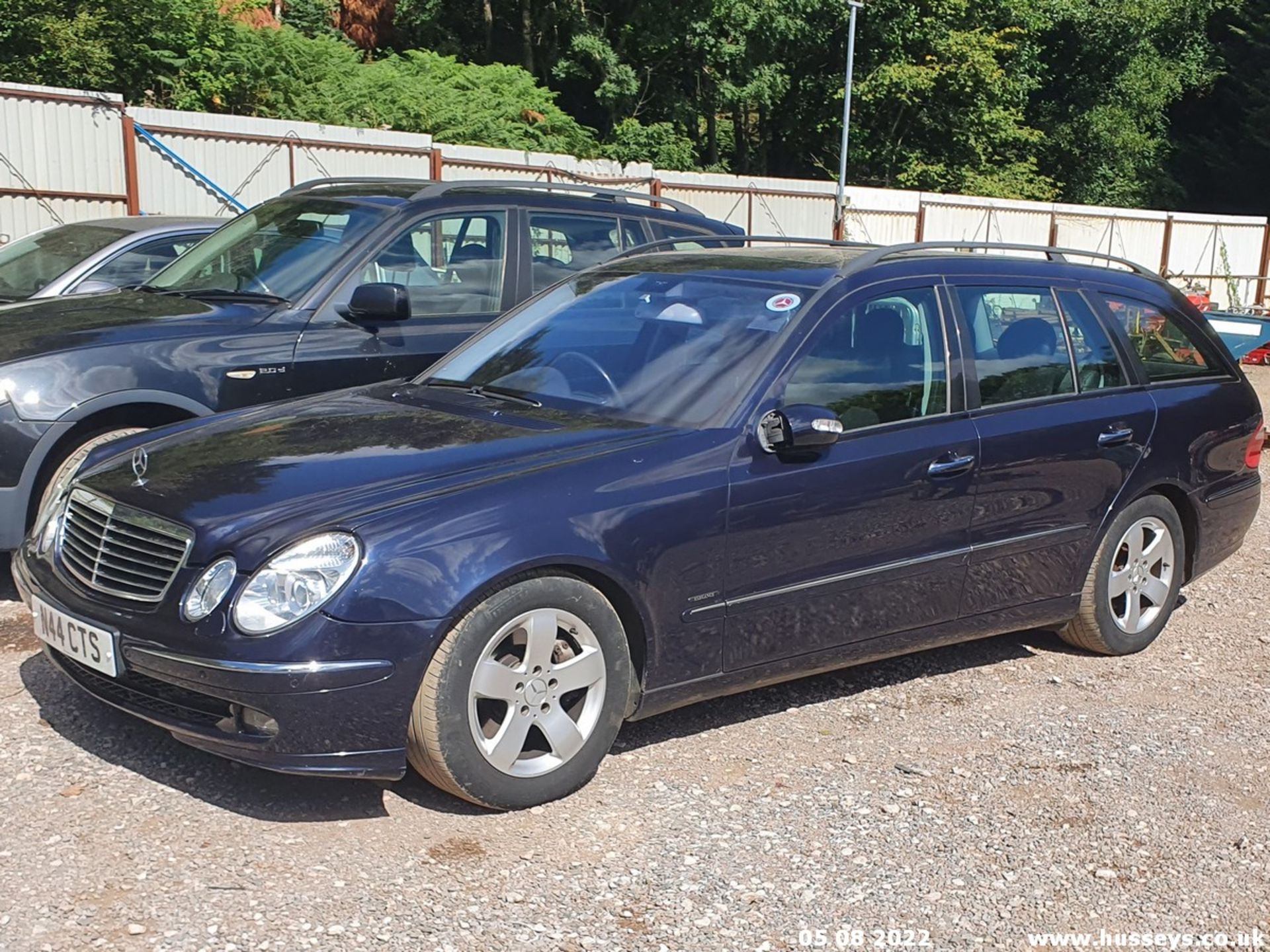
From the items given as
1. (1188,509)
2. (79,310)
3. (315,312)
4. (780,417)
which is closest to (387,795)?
(780,417)

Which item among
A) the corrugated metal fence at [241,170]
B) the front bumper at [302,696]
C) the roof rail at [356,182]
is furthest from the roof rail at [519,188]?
the corrugated metal fence at [241,170]

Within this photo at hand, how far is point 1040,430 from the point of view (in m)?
5.13

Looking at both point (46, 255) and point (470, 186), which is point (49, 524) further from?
point (46, 255)

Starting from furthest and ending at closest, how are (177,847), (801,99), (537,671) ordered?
(801,99), (537,671), (177,847)

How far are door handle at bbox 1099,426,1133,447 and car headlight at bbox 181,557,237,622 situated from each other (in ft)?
11.3

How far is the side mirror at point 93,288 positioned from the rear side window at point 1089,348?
462 centimetres

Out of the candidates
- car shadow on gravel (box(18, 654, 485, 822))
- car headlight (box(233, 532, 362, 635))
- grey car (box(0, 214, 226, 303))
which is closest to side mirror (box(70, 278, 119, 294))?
grey car (box(0, 214, 226, 303))

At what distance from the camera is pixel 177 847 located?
11.8ft

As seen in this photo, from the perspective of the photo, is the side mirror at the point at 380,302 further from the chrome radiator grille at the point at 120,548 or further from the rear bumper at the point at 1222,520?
the rear bumper at the point at 1222,520

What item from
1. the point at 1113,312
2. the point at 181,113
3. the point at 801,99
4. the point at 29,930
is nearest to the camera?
the point at 29,930

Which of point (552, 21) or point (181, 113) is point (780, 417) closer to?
point (181, 113)

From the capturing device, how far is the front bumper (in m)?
3.51

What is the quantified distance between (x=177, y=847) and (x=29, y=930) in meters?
0.49

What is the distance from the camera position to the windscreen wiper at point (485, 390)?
4.74 meters
